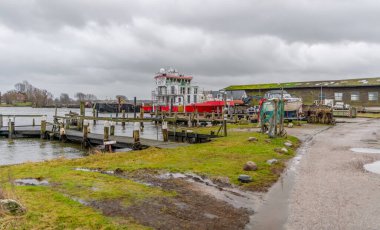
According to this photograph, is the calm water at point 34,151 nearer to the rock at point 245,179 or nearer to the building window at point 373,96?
the rock at point 245,179

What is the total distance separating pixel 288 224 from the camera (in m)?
6.13

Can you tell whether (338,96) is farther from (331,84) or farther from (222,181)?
(222,181)

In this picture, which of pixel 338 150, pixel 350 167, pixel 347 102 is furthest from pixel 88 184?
pixel 347 102

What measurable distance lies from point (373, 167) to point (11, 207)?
35.6 ft

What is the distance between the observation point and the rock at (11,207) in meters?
5.52

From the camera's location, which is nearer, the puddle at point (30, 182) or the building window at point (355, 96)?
the puddle at point (30, 182)

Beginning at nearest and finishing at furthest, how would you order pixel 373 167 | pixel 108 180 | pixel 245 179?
1. pixel 108 180
2. pixel 245 179
3. pixel 373 167

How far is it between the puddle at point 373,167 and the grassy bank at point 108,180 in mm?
2748

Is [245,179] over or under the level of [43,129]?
under

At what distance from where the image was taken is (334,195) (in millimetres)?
7883

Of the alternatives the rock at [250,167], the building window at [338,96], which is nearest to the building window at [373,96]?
the building window at [338,96]

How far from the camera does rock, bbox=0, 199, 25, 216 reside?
5.52m

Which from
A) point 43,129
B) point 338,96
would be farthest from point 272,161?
point 338,96

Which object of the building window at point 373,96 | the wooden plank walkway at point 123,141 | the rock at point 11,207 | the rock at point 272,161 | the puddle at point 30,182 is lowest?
the wooden plank walkway at point 123,141
